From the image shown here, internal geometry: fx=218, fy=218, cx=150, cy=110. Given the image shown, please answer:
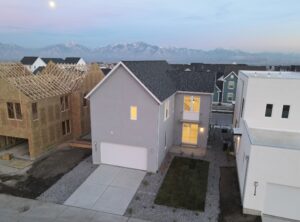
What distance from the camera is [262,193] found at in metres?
12.5

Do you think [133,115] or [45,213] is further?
[133,115]

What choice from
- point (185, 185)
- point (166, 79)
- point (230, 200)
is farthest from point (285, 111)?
point (166, 79)

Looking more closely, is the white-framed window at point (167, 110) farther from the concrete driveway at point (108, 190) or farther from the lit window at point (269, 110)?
the lit window at point (269, 110)

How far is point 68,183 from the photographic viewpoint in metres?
15.7

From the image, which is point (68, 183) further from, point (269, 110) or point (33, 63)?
point (33, 63)

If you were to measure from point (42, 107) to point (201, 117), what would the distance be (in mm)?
14968

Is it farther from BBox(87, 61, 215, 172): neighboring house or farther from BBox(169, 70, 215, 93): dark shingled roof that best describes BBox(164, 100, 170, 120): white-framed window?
BBox(169, 70, 215, 93): dark shingled roof

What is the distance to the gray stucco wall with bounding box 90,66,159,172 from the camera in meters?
16.6

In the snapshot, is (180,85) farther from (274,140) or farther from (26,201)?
(26,201)

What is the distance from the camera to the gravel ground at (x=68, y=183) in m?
14.0

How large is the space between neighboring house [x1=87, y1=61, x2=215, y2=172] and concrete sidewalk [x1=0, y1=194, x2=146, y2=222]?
585cm

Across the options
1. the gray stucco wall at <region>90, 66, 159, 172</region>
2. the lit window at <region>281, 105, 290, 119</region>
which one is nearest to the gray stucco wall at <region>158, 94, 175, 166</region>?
the gray stucco wall at <region>90, 66, 159, 172</region>

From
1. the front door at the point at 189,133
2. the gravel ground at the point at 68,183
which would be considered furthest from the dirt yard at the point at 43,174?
the front door at the point at 189,133

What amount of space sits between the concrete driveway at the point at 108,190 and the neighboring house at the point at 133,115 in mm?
1078
